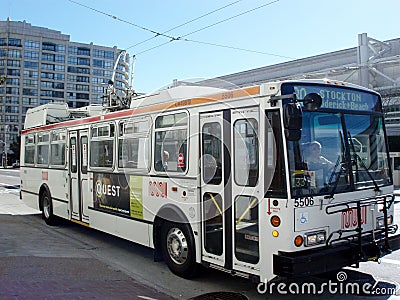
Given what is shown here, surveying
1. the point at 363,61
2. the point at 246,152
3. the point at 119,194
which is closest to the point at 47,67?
the point at 363,61

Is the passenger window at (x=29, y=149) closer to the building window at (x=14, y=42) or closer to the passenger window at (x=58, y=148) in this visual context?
the passenger window at (x=58, y=148)

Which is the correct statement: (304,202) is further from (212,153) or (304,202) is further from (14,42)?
(14,42)

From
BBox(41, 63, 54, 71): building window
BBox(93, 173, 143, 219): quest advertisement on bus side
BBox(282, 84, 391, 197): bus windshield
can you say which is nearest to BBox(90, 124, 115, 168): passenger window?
BBox(93, 173, 143, 219): quest advertisement on bus side

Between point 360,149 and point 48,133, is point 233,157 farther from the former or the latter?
point 48,133

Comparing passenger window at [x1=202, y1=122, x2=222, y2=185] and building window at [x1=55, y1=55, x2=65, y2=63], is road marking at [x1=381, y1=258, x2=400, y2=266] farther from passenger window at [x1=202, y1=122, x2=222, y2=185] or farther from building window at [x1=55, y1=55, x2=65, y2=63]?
building window at [x1=55, y1=55, x2=65, y2=63]

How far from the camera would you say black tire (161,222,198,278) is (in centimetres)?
653

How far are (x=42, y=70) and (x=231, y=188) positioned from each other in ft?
373

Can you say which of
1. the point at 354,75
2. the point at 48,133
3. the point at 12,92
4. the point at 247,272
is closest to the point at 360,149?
the point at 247,272

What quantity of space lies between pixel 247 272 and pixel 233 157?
1.59m

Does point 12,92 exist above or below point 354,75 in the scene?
above

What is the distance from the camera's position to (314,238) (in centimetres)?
520

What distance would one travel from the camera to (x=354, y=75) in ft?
103

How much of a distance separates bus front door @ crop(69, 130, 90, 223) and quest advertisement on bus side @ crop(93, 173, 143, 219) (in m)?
0.59

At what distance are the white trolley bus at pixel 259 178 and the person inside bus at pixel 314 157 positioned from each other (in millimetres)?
17
